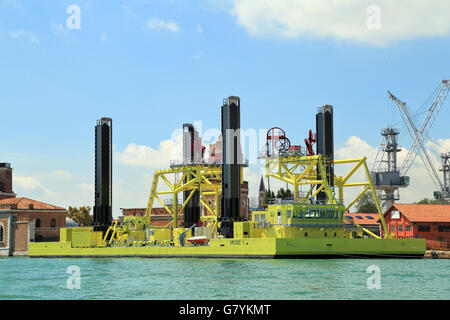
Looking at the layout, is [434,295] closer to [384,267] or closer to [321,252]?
[384,267]

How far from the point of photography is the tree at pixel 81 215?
130250mm

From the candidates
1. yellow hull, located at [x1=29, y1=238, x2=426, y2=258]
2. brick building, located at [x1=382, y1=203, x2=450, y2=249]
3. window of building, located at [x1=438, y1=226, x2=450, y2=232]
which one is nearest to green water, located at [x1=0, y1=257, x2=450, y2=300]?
yellow hull, located at [x1=29, y1=238, x2=426, y2=258]

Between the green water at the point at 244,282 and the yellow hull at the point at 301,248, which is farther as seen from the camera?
the yellow hull at the point at 301,248

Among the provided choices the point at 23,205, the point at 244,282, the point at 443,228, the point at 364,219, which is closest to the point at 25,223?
the point at 23,205

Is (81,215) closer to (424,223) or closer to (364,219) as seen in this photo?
(364,219)

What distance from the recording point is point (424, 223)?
77.9 meters

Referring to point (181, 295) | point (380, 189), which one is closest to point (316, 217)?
point (181, 295)

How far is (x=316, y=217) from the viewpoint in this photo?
62.0 metres

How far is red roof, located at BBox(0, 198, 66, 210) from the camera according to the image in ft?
320

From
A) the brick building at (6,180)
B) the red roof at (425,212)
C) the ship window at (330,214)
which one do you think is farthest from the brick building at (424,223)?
the brick building at (6,180)

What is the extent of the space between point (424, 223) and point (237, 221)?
26.8m

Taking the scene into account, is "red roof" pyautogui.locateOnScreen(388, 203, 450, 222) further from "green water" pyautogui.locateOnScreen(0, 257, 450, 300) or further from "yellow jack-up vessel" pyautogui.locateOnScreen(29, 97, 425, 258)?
"green water" pyautogui.locateOnScreen(0, 257, 450, 300)

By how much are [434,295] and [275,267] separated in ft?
59.0

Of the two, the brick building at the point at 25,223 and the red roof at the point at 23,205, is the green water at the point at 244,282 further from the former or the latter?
the red roof at the point at 23,205
